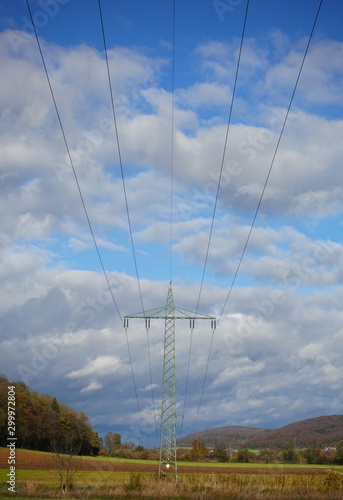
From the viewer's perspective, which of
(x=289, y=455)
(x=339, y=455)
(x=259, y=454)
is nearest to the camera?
(x=339, y=455)

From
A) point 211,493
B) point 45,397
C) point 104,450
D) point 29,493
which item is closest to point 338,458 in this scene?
point 104,450

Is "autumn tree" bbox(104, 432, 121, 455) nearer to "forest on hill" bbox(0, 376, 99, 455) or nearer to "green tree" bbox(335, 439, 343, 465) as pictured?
"forest on hill" bbox(0, 376, 99, 455)

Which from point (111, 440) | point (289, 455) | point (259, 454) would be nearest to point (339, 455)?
point (289, 455)

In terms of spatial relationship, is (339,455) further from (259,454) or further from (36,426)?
(36,426)

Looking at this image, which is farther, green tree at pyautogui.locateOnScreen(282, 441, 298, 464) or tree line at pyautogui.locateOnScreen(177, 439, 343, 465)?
green tree at pyautogui.locateOnScreen(282, 441, 298, 464)

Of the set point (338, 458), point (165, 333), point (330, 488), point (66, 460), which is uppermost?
point (165, 333)

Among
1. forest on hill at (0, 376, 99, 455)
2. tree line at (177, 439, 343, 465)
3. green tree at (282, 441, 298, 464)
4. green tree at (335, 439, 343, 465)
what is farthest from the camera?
green tree at (282, 441, 298, 464)

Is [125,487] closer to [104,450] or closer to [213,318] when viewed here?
[213,318]

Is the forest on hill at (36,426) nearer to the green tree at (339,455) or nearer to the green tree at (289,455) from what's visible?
the green tree at (289,455)

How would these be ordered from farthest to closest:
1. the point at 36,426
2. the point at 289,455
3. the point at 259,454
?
the point at 259,454
the point at 289,455
the point at 36,426

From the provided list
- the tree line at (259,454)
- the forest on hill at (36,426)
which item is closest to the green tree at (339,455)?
the tree line at (259,454)

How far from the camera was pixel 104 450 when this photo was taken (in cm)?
14750

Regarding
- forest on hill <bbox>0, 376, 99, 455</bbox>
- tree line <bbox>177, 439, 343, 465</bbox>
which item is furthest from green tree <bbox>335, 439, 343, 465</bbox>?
forest on hill <bbox>0, 376, 99, 455</bbox>

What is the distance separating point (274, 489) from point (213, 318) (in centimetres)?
1848
